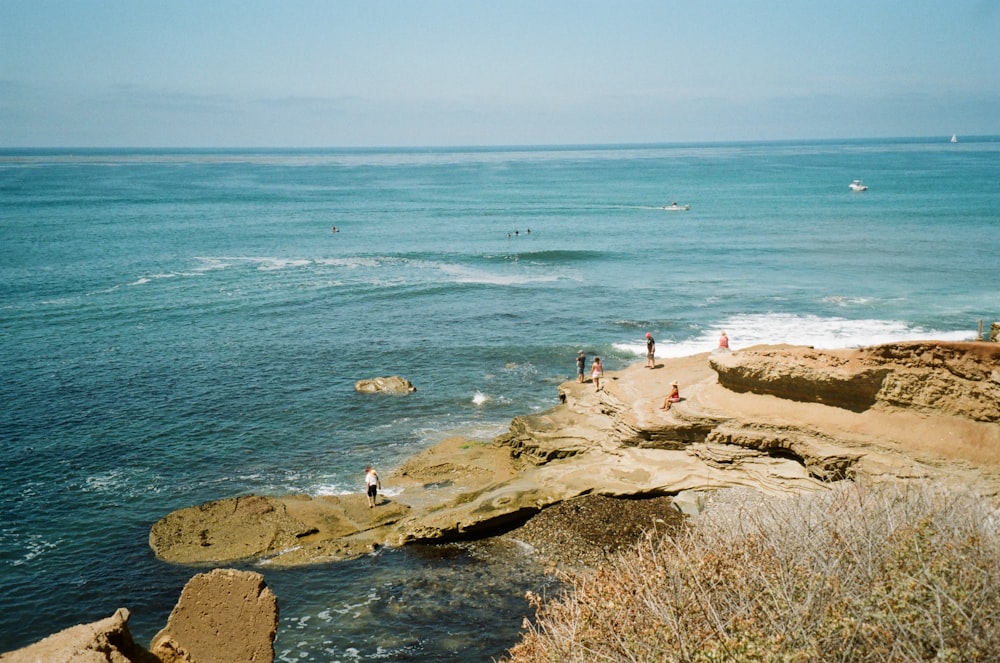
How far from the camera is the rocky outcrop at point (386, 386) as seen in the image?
3553cm

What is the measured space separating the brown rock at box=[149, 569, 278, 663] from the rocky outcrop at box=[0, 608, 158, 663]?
2304mm

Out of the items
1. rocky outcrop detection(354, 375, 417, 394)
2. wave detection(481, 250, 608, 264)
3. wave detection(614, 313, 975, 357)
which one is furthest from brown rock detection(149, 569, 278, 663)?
wave detection(481, 250, 608, 264)

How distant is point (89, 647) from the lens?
1044cm

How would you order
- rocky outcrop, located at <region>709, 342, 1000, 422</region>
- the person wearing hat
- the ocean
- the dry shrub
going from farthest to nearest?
the person wearing hat < the ocean < rocky outcrop, located at <region>709, 342, 1000, 422</region> < the dry shrub

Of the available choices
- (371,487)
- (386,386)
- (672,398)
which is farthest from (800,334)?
(371,487)

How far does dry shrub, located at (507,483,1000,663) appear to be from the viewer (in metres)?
9.38

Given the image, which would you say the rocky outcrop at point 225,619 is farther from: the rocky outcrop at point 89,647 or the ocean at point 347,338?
the ocean at point 347,338

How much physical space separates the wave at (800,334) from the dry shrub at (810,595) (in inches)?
1067

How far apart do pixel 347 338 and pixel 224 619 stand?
31.4 meters

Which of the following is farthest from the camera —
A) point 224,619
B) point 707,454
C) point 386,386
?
point 386,386

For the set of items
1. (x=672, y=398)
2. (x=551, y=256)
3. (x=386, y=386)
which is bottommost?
(x=386, y=386)

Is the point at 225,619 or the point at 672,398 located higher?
the point at 672,398

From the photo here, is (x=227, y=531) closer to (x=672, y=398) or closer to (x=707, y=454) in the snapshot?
(x=672, y=398)

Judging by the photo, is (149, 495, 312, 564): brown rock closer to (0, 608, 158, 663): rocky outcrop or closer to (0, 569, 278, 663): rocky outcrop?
(0, 569, 278, 663): rocky outcrop
